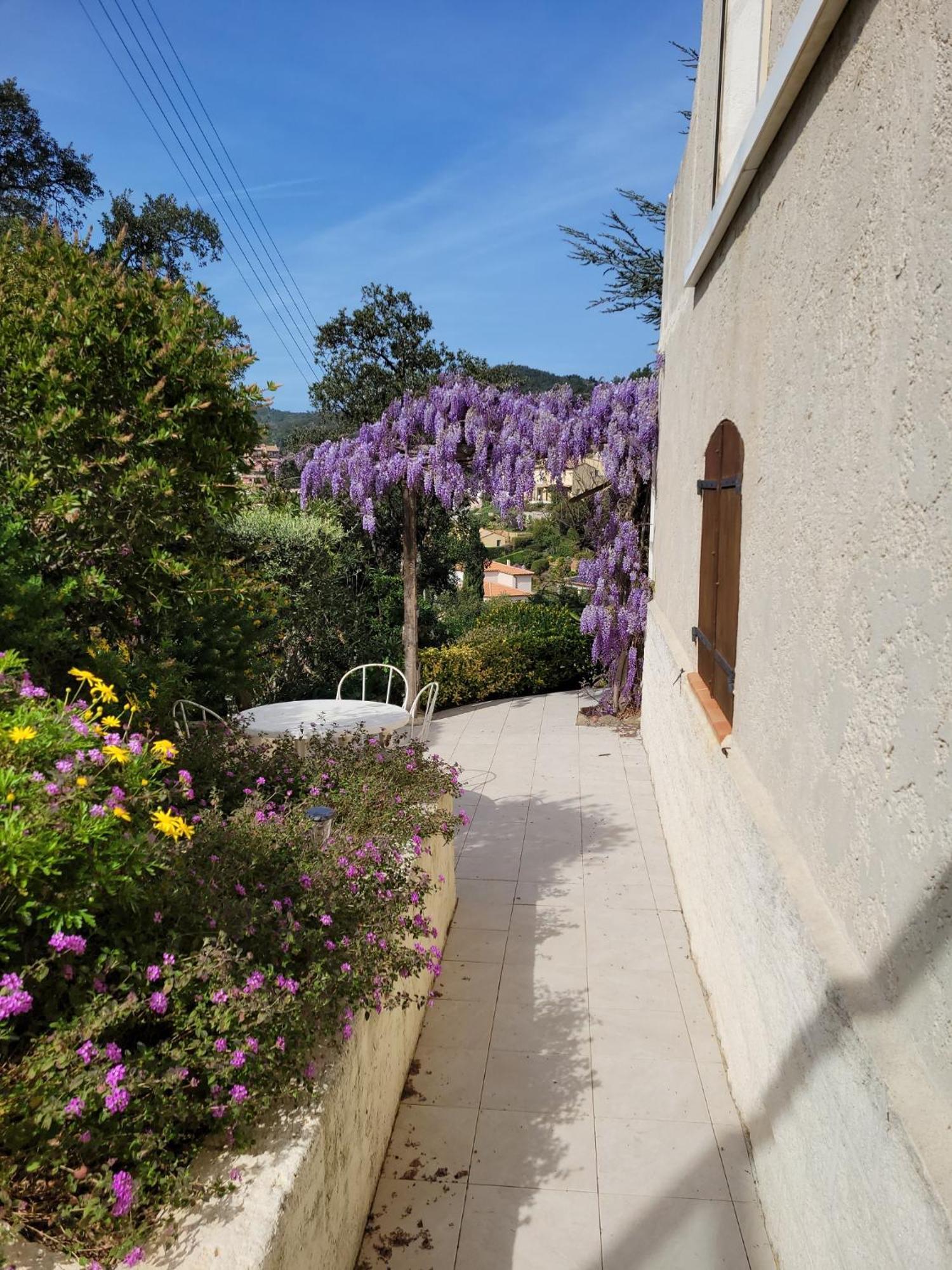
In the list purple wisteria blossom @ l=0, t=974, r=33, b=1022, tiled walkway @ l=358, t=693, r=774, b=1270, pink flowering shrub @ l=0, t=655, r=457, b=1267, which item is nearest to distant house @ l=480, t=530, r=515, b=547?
tiled walkway @ l=358, t=693, r=774, b=1270

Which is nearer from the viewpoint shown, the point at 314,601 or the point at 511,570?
the point at 314,601

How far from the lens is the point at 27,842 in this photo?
4.27ft

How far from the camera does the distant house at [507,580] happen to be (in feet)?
119

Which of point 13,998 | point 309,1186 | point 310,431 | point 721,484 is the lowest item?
point 309,1186

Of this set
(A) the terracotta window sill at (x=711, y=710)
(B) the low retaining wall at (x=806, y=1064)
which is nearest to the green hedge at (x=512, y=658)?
(A) the terracotta window sill at (x=711, y=710)

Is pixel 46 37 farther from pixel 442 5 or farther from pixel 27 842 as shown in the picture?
pixel 27 842

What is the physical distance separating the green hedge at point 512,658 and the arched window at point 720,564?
5290 mm

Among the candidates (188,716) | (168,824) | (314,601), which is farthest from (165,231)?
(168,824)

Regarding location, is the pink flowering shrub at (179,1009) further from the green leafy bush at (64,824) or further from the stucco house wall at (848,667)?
the stucco house wall at (848,667)

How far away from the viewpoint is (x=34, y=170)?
50.5 ft

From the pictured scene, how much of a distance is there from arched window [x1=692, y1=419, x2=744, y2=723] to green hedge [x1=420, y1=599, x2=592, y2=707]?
5.29 metres

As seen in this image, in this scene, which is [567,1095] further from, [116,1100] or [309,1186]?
[116,1100]

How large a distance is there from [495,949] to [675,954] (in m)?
0.87

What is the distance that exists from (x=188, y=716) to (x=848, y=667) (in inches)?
182
